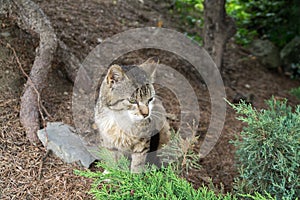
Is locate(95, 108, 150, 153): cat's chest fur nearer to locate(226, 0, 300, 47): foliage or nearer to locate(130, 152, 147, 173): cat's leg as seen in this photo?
locate(130, 152, 147, 173): cat's leg

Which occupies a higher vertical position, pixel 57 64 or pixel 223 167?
pixel 57 64

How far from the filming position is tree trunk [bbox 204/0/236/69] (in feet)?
17.0

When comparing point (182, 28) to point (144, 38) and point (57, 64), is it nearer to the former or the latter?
point (144, 38)

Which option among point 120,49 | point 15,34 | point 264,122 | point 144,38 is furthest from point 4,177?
point 144,38

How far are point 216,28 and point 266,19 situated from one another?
294cm

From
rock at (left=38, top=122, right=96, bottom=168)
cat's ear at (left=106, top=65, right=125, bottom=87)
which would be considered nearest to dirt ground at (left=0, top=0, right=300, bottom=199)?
rock at (left=38, top=122, right=96, bottom=168)

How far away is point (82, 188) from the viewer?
3.28 metres

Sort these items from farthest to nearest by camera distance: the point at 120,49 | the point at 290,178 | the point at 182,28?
the point at 182,28, the point at 120,49, the point at 290,178

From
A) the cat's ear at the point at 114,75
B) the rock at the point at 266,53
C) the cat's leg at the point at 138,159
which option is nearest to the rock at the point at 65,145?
the cat's leg at the point at 138,159

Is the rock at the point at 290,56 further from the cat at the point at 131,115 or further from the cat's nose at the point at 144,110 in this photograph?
the cat's nose at the point at 144,110

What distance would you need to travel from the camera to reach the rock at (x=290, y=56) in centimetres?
702

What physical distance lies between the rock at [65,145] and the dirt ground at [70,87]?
6 centimetres

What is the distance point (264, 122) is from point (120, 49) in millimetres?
2785

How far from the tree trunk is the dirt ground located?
426 mm
